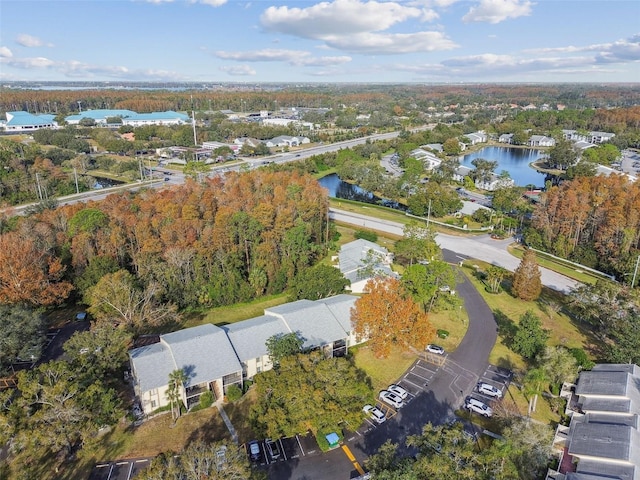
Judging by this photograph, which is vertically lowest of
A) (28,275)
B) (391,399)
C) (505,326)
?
(505,326)

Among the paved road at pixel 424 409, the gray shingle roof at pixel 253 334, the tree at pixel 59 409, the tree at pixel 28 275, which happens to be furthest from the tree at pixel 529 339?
the tree at pixel 28 275

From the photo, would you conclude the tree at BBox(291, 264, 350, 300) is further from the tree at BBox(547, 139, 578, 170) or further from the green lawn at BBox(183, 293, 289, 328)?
the tree at BBox(547, 139, 578, 170)

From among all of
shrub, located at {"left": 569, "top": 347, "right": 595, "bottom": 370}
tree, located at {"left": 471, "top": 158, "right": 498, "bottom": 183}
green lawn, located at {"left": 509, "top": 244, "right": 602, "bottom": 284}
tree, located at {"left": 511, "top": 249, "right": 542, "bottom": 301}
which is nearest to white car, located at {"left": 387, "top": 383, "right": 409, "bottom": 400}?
shrub, located at {"left": 569, "top": 347, "right": 595, "bottom": 370}

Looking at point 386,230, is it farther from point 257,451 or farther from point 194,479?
point 194,479

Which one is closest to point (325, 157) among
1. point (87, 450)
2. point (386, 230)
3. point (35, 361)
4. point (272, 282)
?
point (386, 230)

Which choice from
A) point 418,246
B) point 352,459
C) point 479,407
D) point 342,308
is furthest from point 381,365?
point 418,246

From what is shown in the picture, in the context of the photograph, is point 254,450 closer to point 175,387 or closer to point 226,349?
point 175,387
